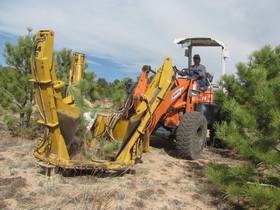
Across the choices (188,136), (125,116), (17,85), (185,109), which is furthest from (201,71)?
(17,85)

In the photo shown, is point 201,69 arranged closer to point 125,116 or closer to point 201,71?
point 201,71

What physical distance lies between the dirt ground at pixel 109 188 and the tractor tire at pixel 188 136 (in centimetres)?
32

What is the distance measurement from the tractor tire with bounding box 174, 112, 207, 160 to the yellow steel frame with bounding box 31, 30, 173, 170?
3.82 feet

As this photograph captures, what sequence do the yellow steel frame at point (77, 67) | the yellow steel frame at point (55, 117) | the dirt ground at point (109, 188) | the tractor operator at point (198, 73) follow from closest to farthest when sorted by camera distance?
the dirt ground at point (109, 188) < the yellow steel frame at point (55, 117) < the tractor operator at point (198, 73) < the yellow steel frame at point (77, 67)

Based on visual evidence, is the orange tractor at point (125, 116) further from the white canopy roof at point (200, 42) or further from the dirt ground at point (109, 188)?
the white canopy roof at point (200, 42)

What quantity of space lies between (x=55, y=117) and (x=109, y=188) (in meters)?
1.14

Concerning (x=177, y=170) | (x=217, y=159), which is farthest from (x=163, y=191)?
(x=217, y=159)

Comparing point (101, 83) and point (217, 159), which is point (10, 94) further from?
point (217, 159)

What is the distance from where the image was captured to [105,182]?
18.5ft

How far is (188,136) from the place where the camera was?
7.21 m

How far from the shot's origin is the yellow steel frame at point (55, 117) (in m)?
5.19

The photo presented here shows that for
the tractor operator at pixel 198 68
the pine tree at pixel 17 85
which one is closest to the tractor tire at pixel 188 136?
Answer: the tractor operator at pixel 198 68

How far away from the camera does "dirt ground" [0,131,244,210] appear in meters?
4.86

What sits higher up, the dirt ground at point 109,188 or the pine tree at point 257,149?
the pine tree at point 257,149
